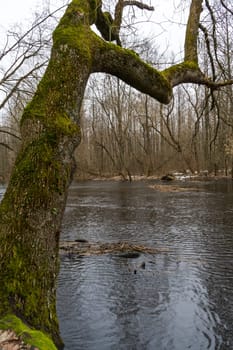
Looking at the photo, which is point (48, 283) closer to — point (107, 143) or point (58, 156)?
point (58, 156)

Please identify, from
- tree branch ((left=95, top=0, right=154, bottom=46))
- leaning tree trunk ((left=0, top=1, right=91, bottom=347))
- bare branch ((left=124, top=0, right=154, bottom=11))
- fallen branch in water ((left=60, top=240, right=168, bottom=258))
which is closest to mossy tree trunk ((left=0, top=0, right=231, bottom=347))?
leaning tree trunk ((left=0, top=1, right=91, bottom=347))

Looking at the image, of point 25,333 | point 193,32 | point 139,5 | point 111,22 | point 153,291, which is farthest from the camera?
point 153,291

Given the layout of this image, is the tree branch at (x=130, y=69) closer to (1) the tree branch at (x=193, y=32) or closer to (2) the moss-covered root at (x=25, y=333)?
(1) the tree branch at (x=193, y=32)

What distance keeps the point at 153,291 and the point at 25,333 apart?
452 cm

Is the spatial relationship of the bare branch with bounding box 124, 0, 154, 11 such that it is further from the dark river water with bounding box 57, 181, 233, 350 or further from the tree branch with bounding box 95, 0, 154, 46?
the dark river water with bounding box 57, 181, 233, 350

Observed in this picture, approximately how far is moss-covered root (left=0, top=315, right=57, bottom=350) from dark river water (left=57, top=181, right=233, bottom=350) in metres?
2.30

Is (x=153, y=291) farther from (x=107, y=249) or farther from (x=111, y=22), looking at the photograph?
(x=111, y=22)

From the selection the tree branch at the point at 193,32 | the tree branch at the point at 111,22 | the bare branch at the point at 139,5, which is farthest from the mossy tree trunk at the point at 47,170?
the bare branch at the point at 139,5

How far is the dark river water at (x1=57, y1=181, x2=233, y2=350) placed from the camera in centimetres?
534

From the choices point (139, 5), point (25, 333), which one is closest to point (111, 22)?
point (139, 5)

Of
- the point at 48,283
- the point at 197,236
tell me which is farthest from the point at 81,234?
the point at 48,283

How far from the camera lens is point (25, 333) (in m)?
2.83

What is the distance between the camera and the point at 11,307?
3.24 metres

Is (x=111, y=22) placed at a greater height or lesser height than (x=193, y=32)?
greater
